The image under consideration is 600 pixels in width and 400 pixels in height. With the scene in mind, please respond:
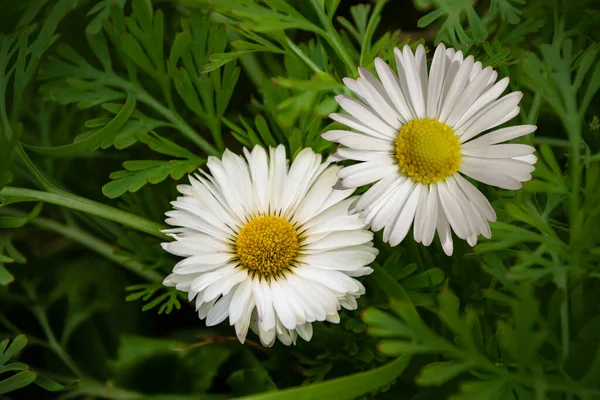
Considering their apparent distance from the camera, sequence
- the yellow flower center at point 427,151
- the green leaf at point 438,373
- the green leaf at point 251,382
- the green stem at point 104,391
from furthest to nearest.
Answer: the green stem at point 104,391
the green leaf at point 251,382
the yellow flower center at point 427,151
the green leaf at point 438,373

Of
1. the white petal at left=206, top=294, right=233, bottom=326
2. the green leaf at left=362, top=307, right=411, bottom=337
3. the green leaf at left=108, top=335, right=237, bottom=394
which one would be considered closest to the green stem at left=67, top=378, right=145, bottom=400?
the green leaf at left=108, top=335, right=237, bottom=394

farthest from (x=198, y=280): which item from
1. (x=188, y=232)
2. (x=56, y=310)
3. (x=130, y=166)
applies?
(x=56, y=310)

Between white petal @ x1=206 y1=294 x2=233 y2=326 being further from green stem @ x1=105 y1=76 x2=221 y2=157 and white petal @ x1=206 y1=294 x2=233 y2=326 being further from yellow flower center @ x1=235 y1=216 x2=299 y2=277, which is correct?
green stem @ x1=105 y1=76 x2=221 y2=157

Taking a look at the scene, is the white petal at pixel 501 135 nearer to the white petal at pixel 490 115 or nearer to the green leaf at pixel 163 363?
the white petal at pixel 490 115

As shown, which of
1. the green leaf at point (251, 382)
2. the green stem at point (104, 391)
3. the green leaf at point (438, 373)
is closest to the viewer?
the green leaf at point (438, 373)

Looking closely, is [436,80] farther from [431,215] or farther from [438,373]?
[438,373]

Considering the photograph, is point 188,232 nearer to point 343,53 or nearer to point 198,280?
point 198,280

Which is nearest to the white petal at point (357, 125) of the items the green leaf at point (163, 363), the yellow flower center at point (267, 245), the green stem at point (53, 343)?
the yellow flower center at point (267, 245)
